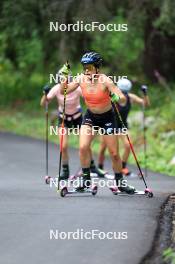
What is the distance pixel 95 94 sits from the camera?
1282 centimetres

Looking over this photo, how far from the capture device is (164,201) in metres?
12.9

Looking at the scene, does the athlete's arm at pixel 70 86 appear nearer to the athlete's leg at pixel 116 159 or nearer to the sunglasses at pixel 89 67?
the sunglasses at pixel 89 67

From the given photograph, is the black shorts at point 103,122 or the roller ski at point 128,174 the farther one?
the roller ski at point 128,174

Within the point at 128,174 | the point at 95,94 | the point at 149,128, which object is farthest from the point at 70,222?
the point at 149,128

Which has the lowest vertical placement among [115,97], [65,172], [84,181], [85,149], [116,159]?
[84,181]

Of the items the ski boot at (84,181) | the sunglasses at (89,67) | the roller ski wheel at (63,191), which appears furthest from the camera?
the ski boot at (84,181)

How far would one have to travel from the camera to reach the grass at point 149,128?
21.5 m

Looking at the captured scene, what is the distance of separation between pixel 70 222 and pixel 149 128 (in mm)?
13998

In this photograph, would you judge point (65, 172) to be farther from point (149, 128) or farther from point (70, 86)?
point (149, 128)

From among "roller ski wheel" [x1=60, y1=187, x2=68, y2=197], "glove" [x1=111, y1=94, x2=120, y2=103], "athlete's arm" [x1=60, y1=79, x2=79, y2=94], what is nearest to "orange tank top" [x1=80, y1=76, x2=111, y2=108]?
"athlete's arm" [x1=60, y1=79, x2=79, y2=94]

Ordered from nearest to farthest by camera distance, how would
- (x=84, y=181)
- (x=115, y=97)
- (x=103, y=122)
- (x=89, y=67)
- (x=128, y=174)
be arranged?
(x=115, y=97) → (x=89, y=67) → (x=103, y=122) → (x=84, y=181) → (x=128, y=174)

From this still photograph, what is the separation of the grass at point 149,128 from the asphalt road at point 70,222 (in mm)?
5032

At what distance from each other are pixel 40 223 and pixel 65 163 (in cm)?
499

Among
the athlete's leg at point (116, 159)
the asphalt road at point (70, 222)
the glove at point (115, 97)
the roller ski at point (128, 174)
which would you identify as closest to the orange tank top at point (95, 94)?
the glove at point (115, 97)
